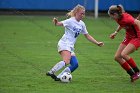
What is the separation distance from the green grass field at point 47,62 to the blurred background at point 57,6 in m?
3.59

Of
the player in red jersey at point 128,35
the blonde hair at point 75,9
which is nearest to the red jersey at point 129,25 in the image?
the player in red jersey at point 128,35

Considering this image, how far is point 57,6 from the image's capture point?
32.2m

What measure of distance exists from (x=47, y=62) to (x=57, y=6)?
16.7 m

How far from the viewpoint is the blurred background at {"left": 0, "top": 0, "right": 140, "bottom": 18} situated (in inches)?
1251

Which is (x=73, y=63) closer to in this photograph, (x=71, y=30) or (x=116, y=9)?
(x=71, y=30)

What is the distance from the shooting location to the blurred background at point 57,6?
31766mm

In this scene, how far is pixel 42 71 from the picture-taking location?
13906mm

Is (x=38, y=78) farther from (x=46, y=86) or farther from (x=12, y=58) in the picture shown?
(x=12, y=58)

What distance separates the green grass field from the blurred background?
3.59 metres

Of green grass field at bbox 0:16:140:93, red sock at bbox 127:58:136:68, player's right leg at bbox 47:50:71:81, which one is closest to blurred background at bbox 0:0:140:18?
green grass field at bbox 0:16:140:93

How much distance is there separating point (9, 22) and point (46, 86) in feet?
57.1

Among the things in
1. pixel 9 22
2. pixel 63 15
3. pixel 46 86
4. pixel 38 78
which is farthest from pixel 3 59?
pixel 63 15

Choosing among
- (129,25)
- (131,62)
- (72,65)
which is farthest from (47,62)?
(129,25)

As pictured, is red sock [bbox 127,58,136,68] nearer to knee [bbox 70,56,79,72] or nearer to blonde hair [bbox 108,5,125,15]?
blonde hair [bbox 108,5,125,15]
